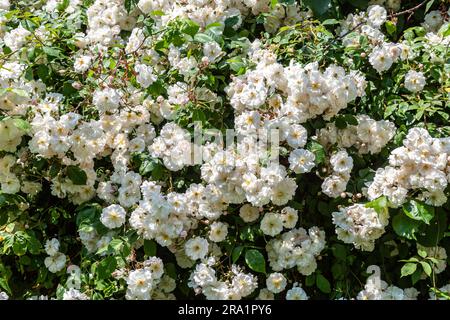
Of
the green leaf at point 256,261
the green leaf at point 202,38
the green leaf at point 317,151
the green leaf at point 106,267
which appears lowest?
the green leaf at point 256,261

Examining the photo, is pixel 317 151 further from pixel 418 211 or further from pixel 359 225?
pixel 418 211

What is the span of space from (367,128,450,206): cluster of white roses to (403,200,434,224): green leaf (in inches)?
1.2

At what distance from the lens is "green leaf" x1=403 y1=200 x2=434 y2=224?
255 centimetres

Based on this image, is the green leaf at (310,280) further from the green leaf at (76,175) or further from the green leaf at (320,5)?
the green leaf at (320,5)

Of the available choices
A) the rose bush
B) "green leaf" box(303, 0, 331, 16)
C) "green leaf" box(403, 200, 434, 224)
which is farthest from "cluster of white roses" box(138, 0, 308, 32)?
"green leaf" box(403, 200, 434, 224)

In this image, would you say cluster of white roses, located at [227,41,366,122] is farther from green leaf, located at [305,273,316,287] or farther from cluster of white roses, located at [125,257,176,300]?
cluster of white roses, located at [125,257,176,300]

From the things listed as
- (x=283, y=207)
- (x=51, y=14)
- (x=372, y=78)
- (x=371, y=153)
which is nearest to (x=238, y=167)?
(x=283, y=207)

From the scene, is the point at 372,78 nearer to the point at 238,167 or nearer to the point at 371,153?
the point at 371,153

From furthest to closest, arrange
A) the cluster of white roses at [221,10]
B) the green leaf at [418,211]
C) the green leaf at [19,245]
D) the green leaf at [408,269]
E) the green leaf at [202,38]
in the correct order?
1. the cluster of white roses at [221,10]
2. the green leaf at [202,38]
3. the green leaf at [19,245]
4. the green leaf at [408,269]
5. the green leaf at [418,211]

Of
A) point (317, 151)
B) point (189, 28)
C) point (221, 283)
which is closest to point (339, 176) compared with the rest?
point (317, 151)

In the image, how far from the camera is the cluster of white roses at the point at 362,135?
2.93m

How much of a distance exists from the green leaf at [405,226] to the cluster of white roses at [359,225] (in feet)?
0.16

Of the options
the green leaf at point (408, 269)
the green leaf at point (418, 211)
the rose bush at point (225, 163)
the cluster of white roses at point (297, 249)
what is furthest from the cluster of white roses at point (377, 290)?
the green leaf at point (418, 211)

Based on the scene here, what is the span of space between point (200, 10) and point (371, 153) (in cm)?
103
